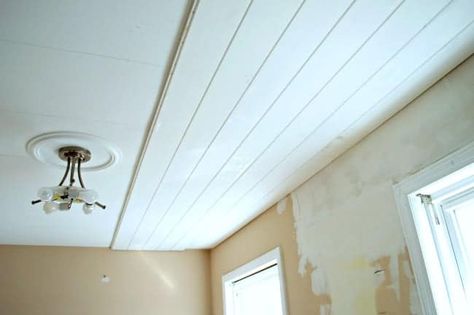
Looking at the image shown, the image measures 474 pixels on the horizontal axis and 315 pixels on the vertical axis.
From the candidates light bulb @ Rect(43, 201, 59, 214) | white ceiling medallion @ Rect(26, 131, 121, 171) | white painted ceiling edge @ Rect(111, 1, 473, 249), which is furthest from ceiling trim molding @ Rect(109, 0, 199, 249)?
light bulb @ Rect(43, 201, 59, 214)

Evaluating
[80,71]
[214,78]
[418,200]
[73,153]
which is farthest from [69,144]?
[418,200]

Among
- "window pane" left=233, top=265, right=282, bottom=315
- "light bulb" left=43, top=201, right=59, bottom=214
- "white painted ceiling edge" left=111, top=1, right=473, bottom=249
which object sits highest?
"white painted ceiling edge" left=111, top=1, right=473, bottom=249

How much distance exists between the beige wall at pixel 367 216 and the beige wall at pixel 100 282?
55.7 inches

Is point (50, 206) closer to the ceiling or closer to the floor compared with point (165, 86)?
closer to the floor

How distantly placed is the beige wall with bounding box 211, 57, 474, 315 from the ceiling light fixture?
1251 mm

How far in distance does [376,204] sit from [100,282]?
261 cm

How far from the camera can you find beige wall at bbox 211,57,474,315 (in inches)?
62.9

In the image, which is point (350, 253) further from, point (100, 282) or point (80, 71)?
point (100, 282)

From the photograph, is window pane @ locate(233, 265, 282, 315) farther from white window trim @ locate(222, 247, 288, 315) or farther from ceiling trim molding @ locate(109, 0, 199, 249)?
ceiling trim molding @ locate(109, 0, 199, 249)

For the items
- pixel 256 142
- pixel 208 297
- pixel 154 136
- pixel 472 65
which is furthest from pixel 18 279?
pixel 472 65

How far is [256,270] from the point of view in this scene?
3123 millimetres

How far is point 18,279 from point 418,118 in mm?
3245

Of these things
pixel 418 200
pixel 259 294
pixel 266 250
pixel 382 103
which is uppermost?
pixel 382 103

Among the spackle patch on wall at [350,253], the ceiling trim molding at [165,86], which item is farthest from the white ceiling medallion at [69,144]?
the spackle patch on wall at [350,253]
